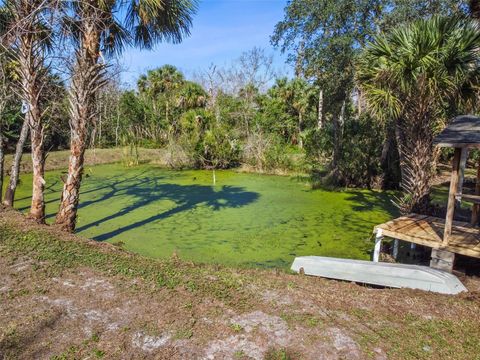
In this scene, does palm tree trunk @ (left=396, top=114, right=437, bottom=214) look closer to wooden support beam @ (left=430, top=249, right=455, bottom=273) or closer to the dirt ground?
wooden support beam @ (left=430, top=249, right=455, bottom=273)

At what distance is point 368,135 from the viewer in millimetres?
12344

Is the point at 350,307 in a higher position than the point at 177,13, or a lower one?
lower

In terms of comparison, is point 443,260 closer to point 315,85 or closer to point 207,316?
point 207,316

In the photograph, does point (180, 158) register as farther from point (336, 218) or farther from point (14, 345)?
point (14, 345)

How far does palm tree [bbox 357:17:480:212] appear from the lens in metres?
6.11

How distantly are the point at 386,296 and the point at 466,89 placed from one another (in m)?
5.29

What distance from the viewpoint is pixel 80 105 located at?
596 cm

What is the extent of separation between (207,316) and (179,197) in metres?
8.06

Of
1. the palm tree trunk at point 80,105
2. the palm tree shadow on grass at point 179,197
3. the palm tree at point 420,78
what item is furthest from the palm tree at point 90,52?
the palm tree at point 420,78

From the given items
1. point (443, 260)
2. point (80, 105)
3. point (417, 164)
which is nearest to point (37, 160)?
point (80, 105)

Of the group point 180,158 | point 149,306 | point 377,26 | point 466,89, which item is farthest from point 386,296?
point 180,158

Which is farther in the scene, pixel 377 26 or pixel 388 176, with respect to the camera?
pixel 388 176

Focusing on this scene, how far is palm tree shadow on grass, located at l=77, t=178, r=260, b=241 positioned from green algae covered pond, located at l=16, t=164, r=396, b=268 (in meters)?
0.03

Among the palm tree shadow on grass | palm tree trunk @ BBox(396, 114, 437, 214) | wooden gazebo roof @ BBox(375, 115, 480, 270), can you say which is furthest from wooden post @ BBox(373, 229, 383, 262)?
the palm tree shadow on grass
